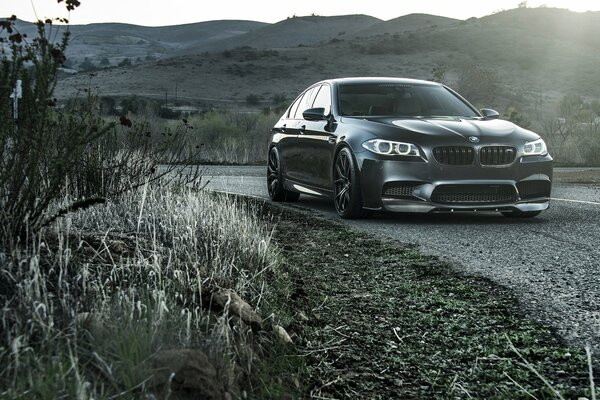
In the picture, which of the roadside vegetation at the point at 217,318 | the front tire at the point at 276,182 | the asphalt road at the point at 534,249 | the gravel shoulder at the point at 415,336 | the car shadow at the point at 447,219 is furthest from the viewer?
the front tire at the point at 276,182

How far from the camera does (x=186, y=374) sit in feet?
10.0

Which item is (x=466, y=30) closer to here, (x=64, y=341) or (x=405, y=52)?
(x=405, y=52)

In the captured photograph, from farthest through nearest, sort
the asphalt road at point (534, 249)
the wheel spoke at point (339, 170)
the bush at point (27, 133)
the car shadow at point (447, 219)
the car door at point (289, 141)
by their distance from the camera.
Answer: the car door at point (289, 141), the wheel spoke at point (339, 170), the car shadow at point (447, 219), the asphalt road at point (534, 249), the bush at point (27, 133)

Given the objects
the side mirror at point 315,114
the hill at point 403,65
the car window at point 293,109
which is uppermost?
the side mirror at point 315,114

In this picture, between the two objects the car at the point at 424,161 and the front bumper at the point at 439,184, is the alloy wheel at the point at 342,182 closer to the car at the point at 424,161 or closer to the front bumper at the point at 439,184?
the car at the point at 424,161

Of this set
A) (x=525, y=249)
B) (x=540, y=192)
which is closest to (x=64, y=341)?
(x=525, y=249)

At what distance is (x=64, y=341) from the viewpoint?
334 cm

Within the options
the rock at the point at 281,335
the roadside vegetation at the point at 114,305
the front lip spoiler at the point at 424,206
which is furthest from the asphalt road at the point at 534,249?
the roadside vegetation at the point at 114,305

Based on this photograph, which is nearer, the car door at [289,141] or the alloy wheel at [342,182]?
the alloy wheel at [342,182]

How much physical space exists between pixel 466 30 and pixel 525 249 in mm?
100536

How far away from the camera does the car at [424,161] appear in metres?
9.31

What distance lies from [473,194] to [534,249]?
5.88 feet

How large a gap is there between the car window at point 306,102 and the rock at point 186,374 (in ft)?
28.2

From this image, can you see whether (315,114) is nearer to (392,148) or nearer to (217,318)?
(392,148)
